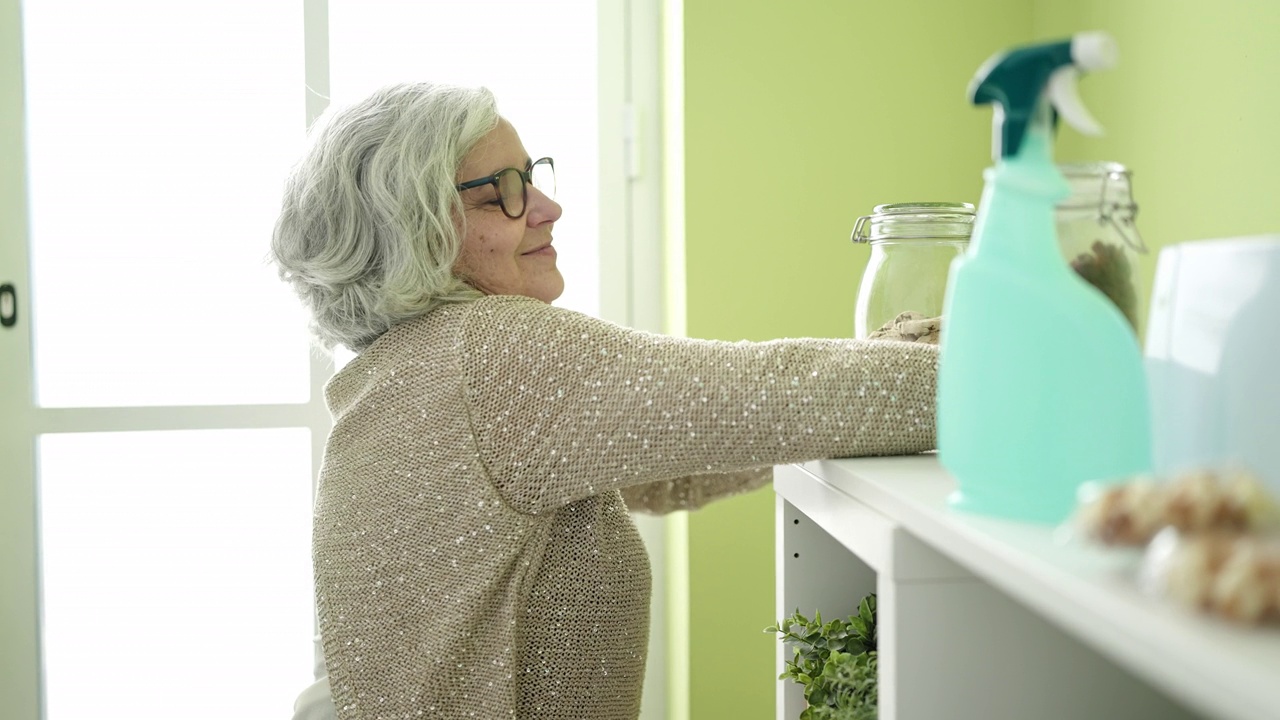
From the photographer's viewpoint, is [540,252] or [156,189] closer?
[540,252]

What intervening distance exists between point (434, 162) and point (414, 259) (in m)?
0.11

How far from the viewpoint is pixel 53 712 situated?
184 centimetres

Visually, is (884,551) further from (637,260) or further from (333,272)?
(637,260)

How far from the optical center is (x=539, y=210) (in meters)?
1.11

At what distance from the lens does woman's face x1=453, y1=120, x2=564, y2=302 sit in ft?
3.48

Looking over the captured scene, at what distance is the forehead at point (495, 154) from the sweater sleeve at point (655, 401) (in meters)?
0.19

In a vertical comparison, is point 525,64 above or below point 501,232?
above

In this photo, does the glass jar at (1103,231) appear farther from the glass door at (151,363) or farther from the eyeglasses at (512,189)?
the glass door at (151,363)

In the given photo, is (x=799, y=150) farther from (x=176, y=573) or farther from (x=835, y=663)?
(x=176, y=573)

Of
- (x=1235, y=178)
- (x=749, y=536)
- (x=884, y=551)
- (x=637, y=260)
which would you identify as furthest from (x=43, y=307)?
(x=1235, y=178)

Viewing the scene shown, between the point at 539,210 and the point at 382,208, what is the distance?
189 mm

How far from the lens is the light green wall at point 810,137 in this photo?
1659 millimetres

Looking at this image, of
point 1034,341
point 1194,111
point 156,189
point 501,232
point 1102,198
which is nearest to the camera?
point 1034,341

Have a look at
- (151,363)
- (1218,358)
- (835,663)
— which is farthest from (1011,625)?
(151,363)
